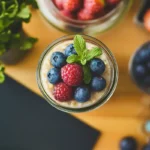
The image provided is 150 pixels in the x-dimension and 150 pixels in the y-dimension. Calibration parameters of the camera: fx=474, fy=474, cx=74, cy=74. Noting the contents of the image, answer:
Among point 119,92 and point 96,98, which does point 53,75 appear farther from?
point 119,92

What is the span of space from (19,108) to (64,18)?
24cm

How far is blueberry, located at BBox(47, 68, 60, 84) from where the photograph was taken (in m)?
0.94

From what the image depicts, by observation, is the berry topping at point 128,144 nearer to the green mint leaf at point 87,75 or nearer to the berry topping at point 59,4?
the green mint leaf at point 87,75

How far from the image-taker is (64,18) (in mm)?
1089

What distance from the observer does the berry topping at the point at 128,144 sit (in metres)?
1.10

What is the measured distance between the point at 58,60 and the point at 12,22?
124 mm

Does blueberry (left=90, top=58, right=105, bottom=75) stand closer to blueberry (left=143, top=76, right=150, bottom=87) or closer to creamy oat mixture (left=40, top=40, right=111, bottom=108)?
creamy oat mixture (left=40, top=40, right=111, bottom=108)

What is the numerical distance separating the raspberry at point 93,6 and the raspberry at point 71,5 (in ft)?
0.06

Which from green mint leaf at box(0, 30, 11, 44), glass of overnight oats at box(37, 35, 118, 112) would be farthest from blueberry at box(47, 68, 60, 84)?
green mint leaf at box(0, 30, 11, 44)

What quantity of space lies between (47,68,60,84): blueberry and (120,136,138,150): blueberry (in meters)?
0.26

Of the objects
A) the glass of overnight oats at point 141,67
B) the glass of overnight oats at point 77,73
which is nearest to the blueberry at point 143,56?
the glass of overnight oats at point 141,67

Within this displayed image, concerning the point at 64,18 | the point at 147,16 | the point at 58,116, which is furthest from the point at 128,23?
the point at 58,116

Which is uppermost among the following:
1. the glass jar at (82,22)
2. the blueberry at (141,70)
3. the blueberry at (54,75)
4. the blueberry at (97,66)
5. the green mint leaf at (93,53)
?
the glass jar at (82,22)

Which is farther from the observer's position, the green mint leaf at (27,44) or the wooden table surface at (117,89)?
the wooden table surface at (117,89)
